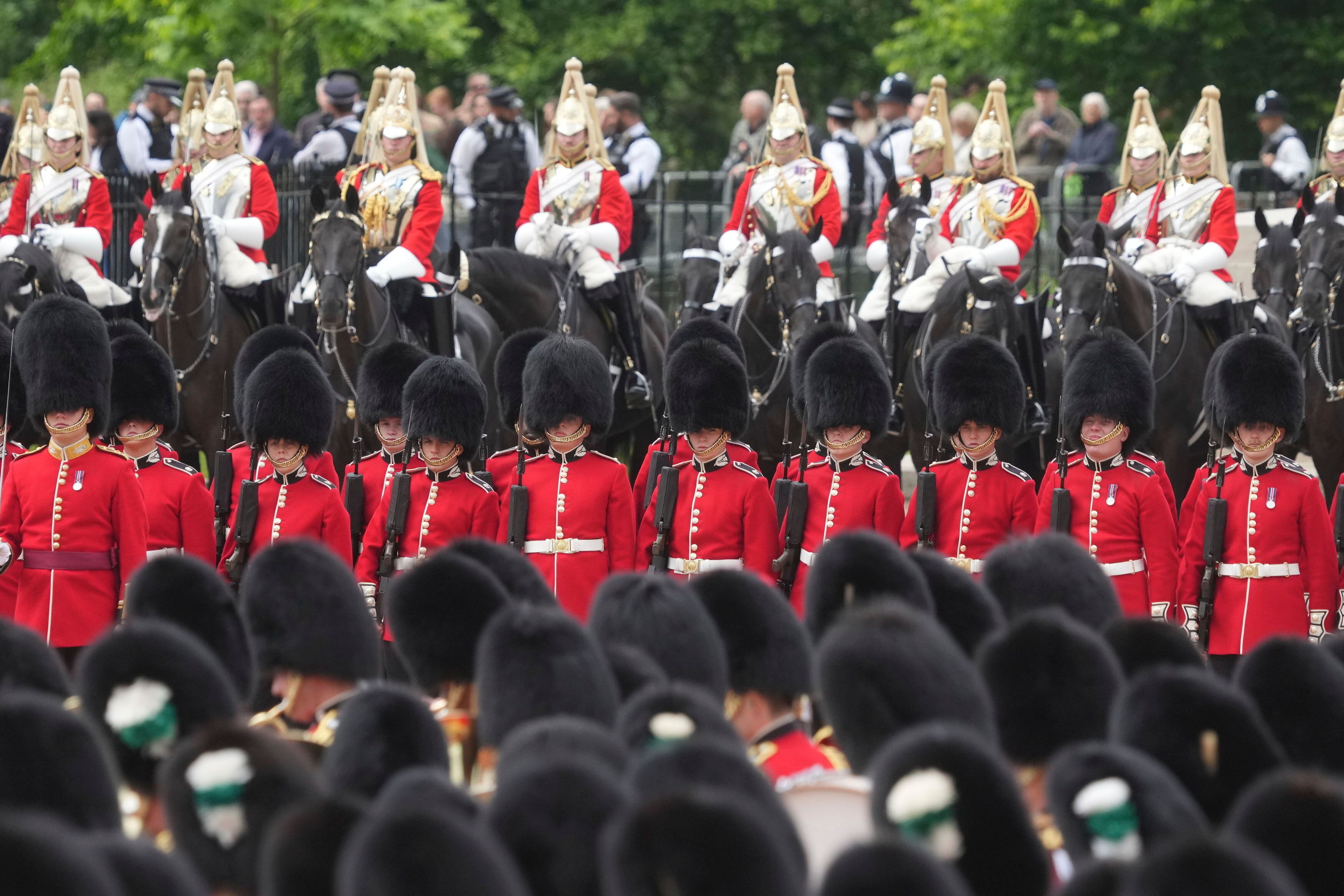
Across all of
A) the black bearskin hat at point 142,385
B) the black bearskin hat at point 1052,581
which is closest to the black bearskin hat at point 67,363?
the black bearskin hat at point 142,385

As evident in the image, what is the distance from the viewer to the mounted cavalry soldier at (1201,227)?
10.6 metres

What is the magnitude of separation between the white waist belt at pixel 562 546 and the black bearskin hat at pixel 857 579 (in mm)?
2106

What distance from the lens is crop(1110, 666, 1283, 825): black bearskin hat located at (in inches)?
165

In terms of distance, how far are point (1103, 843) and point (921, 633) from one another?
2.19 feet

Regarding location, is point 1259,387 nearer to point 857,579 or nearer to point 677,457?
point 677,457

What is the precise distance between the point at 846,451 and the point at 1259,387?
59.6 inches

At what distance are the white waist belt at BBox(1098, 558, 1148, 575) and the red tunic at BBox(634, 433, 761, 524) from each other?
1304mm

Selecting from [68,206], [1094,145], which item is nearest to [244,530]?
[68,206]

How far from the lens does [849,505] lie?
25.3 ft

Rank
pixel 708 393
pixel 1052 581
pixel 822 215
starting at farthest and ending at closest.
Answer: pixel 822 215
pixel 708 393
pixel 1052 581

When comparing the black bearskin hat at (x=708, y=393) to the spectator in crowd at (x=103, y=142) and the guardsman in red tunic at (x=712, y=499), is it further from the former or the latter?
the spectator in crowd at (x=103, y=142)

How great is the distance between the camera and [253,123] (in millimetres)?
15594

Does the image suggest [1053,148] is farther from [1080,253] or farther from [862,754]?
[862,754]

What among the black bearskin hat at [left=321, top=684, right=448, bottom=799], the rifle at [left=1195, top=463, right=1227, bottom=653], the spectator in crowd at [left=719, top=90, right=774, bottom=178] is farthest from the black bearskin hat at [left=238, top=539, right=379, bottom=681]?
the spectator in crowd at [left=719, top=90, right=774, bottom=178]
